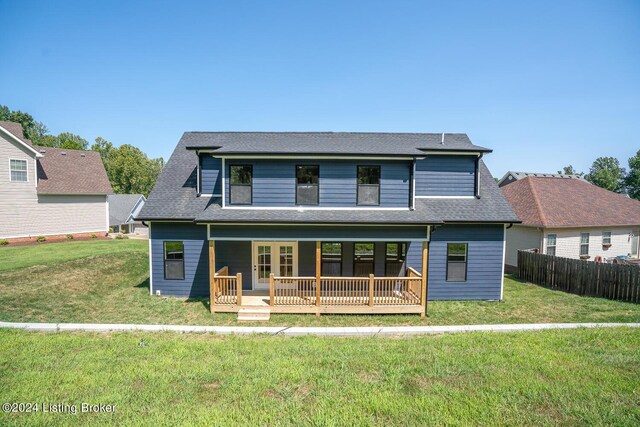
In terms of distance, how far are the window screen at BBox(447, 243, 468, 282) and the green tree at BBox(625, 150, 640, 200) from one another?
65.2 m

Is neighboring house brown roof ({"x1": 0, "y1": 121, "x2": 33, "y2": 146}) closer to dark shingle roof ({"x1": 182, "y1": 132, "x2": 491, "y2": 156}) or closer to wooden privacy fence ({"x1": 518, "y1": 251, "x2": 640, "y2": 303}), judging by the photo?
dark shingle roof ({"x1": 182, "y1": 132, "x2": 491, "y2": 156})

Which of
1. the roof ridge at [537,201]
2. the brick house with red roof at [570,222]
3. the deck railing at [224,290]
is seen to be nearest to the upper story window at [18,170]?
the deck railing at [224,290]

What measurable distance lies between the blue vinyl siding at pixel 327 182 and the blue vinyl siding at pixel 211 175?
1.43 metres

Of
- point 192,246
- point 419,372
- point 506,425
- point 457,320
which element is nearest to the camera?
point 506,425

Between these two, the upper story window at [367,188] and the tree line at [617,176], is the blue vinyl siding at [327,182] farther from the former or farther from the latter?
the tree line at [617,176]

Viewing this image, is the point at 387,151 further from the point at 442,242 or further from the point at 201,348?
the point at 201,348

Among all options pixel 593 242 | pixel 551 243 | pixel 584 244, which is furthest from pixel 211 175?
pixel 593 242

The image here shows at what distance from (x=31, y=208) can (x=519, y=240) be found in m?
31.5

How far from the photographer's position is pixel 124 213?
3384cm

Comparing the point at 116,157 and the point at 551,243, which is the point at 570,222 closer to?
the point at 551,243

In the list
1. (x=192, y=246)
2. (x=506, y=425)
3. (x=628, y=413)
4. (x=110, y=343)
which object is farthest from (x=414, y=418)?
(x=192, y=246)

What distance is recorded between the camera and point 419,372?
5.86 m

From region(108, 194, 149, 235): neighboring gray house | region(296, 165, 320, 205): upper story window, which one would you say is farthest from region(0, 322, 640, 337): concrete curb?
region(108, 194, 149, 235): neighboring gray house

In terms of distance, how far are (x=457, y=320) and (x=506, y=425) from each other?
557 centimetres
